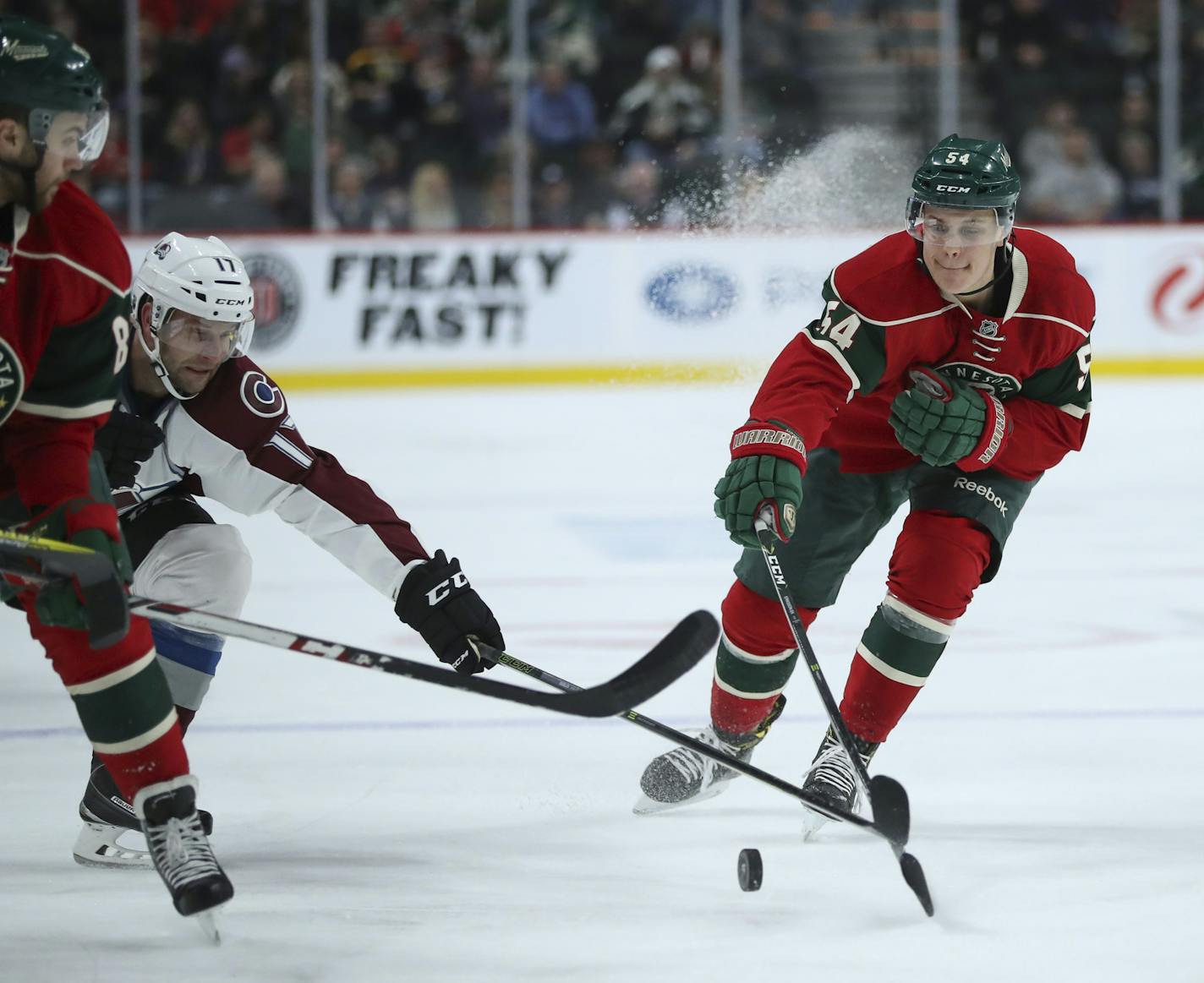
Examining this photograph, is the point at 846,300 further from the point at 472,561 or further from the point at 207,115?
the point at 207,115

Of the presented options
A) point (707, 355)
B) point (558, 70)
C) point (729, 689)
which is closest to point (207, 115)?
point (558, 70)

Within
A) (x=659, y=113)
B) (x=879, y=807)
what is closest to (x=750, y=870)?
(x=879, y=807)

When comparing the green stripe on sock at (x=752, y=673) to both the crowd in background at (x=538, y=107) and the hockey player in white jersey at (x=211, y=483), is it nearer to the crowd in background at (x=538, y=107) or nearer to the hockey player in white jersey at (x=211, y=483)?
the hockey player in white jersey at (x=211, y=483)

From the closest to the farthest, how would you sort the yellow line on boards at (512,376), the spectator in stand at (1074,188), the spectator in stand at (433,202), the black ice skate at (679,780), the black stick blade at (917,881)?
the black stick blade at (917,881)
the black ice skate at (679,780)
the yellow line on boards at (512,376)
the spectator in stand at (433,202)
the spectator in stand at (1074,188)

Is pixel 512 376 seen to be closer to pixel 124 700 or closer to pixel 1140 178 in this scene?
pixel 1140 178

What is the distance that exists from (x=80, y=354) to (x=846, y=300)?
1058 millimetres

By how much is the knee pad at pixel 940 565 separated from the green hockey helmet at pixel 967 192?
39 cm

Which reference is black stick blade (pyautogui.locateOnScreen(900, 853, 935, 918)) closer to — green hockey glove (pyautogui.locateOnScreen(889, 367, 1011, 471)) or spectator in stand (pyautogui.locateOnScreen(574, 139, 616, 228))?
green hockey glove (pyautogui.locateOnScreen(889, 367, 1011, 471))

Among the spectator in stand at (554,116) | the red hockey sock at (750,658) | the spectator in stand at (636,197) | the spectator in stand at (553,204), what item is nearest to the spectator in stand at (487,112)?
the spectator in stand at (554,116)

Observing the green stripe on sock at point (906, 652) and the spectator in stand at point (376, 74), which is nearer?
the green stripe on sock at point (906, 652)

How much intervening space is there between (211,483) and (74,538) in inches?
22.4

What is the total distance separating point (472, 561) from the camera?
4.53 metres

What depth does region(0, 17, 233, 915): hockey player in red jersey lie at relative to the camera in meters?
1.81

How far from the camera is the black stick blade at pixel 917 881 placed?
2092mm
